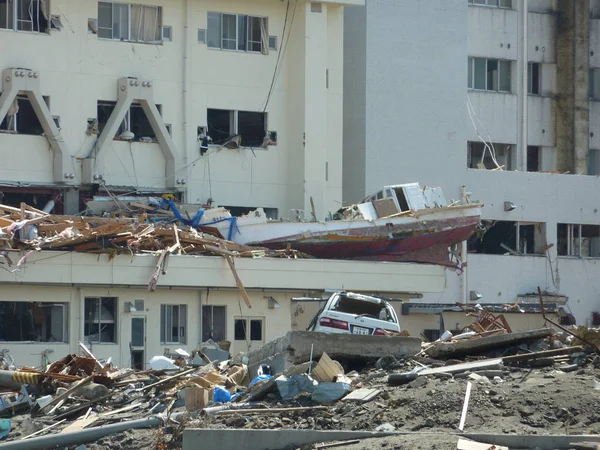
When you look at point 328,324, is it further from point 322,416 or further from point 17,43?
point 17,43

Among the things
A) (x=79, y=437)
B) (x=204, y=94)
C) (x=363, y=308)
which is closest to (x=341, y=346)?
(x=79, y=437)

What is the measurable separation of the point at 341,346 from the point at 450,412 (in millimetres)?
4041

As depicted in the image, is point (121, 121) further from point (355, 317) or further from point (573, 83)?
point (573, 83)

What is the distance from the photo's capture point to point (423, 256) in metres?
41.5

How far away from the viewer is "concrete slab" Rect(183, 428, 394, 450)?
16094 millimetres

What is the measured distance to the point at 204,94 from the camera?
42438mm

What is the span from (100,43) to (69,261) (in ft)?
28.5

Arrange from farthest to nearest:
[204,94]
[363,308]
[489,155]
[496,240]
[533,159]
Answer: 1. [533,159]
2. [489,155]
3. [496,240]
4. [204,94]
5. [363,308]

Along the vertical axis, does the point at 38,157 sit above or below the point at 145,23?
below

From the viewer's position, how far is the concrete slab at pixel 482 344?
20.2 metres

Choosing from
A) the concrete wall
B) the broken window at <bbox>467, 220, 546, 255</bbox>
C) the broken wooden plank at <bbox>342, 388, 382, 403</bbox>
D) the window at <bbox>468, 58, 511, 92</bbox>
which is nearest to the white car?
the broken wooden plank at <bbox>342, 388, 382, 403</bbox>

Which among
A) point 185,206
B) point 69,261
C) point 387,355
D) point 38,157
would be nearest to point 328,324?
point 387,355

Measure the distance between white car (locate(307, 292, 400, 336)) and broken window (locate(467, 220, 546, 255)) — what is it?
859 inches

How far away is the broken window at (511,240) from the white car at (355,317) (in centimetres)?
2183
